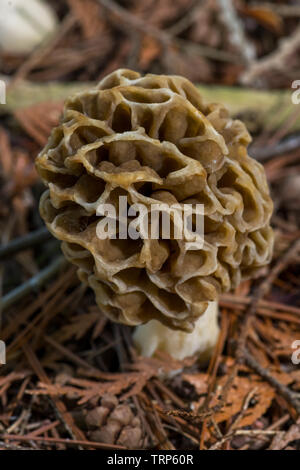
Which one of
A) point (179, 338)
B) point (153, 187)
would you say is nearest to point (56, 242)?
point (179, 338)

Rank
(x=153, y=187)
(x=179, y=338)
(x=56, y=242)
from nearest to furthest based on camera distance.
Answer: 1. (x=153, y=187)
2. (x=179, y=338)
3. (x=56, y=242)

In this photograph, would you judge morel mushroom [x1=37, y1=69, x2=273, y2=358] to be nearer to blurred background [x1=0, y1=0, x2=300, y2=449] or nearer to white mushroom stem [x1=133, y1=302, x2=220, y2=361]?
white mushroom stem [x1=133, y1=302, x2=220, y2=361]

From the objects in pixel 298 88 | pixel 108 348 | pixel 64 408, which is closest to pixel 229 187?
pixel 108 348

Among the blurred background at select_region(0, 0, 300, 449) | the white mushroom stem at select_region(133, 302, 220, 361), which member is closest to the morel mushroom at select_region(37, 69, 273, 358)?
the white mushroom stem at select_region(133, 302, 220, 361)

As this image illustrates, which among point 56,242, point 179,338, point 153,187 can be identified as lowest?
point 179,338

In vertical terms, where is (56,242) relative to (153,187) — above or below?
below

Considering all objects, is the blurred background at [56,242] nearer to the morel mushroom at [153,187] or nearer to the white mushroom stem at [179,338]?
the white mushroom stem at [179,338]

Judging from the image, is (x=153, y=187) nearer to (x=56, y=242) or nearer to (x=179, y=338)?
(x=179, y=338)

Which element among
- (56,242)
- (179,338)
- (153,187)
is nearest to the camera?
(153,187)
